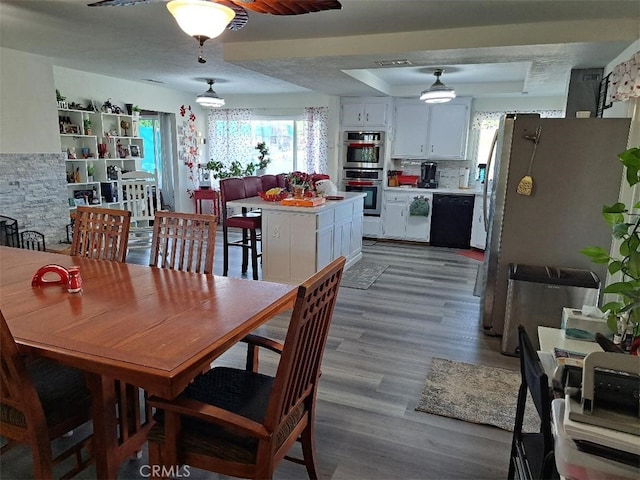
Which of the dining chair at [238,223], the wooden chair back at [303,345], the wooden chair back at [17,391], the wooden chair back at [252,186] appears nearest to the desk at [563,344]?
the wooden chair back at [303,345]

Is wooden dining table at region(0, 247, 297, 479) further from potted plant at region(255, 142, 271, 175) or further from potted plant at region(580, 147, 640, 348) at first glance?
potted plant at region(255, 142, 271, 175)

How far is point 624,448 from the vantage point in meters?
1.07

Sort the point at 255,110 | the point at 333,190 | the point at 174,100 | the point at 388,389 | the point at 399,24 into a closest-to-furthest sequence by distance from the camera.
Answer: the point at 388,389 < the point at 399,24 < the point at 333,190 < the point at 174,100 < the point at 255,110

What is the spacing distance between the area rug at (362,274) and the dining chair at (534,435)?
9.69 feet

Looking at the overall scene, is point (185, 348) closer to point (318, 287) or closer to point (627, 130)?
point (318, 287)

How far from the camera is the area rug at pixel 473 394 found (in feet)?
7.77

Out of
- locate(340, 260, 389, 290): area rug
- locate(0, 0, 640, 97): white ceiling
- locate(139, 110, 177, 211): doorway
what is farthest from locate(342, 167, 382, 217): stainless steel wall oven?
locate(139, 110, 177, 211): doorway

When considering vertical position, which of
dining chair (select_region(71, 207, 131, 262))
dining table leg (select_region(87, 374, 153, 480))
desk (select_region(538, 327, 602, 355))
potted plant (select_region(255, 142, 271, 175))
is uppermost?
potted plant (select_region(255, 142, 271, 175))

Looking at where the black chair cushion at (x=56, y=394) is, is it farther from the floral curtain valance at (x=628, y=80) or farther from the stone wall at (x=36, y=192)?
the stone wall at (x=36, y=192)

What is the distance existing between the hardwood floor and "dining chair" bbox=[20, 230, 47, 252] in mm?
3098

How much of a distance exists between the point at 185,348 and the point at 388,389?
1.62m

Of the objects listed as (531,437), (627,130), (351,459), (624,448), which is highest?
(627,130)

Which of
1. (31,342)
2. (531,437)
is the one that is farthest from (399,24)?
(31,342)

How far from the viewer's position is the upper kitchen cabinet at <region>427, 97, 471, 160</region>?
6.55m
